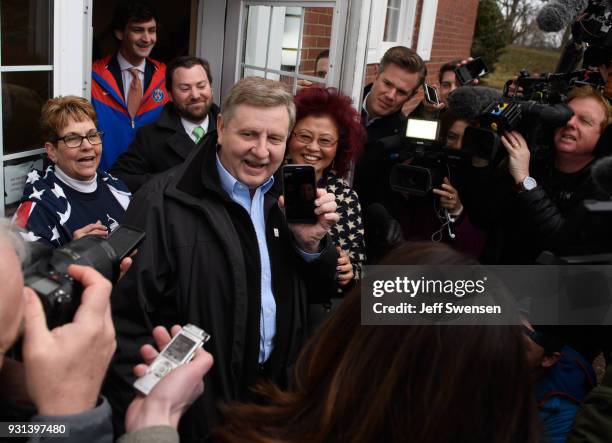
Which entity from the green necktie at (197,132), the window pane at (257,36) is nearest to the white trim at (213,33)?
the window pane at (257,36)

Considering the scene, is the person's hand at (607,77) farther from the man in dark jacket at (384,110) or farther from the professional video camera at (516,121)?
the man in dark jacket at (384,110)

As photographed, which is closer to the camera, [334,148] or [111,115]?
[334,148]

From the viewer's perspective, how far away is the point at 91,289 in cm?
93

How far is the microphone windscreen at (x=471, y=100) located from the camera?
250 cm

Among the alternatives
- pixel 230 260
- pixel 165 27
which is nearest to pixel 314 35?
pixel 230 260

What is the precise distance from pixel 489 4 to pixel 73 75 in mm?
14615

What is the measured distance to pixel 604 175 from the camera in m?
1.34

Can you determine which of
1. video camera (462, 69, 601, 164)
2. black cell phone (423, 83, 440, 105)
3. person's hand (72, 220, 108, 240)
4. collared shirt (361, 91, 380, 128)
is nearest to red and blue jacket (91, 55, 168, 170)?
person's hand (72, 220, 108, 240)

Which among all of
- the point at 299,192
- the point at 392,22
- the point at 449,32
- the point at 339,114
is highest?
the point at 449,32

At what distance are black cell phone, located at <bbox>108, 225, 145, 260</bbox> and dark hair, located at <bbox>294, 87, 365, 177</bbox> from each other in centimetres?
132

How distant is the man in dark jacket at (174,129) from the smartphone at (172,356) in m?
1.75

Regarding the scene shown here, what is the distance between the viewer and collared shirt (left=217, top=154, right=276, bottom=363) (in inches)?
66.2

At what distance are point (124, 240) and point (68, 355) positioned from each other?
0.41m

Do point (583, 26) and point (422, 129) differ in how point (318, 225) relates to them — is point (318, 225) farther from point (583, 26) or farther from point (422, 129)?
point (583, 26)
